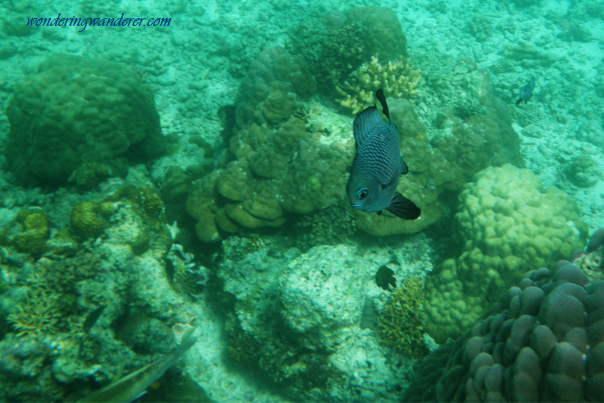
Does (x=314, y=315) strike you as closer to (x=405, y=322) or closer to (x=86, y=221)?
(x=405, y=322)

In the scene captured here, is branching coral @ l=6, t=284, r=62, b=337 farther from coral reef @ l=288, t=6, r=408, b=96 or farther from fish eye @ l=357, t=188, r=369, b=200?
coral reef @ l=288, t=6, r=408, b=96

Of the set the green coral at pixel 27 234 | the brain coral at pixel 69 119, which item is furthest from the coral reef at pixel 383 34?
the green coral at pixel 27 234

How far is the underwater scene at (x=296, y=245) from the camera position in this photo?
118 inches

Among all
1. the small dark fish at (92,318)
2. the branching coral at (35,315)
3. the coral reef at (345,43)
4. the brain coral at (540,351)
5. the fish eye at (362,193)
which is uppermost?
the fish eye at (362,193)

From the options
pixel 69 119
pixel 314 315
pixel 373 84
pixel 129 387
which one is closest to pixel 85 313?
pixel 129 387

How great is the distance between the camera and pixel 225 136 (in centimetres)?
670

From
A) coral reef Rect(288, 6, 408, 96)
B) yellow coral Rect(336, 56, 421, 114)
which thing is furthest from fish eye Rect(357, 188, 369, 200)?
coral reef Rect(288, 6, 408, 96)

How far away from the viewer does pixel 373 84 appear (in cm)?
571

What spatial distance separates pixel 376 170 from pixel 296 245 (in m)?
3.90

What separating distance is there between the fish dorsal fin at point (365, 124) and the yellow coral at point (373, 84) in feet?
14.4

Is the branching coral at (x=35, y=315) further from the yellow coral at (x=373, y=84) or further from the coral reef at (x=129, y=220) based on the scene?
the yellow coral at (x=373, y=84)

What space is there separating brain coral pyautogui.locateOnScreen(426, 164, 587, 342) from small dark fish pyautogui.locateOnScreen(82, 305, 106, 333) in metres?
4.26

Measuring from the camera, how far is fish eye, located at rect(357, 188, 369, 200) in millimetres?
1148

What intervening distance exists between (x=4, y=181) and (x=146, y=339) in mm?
4595
